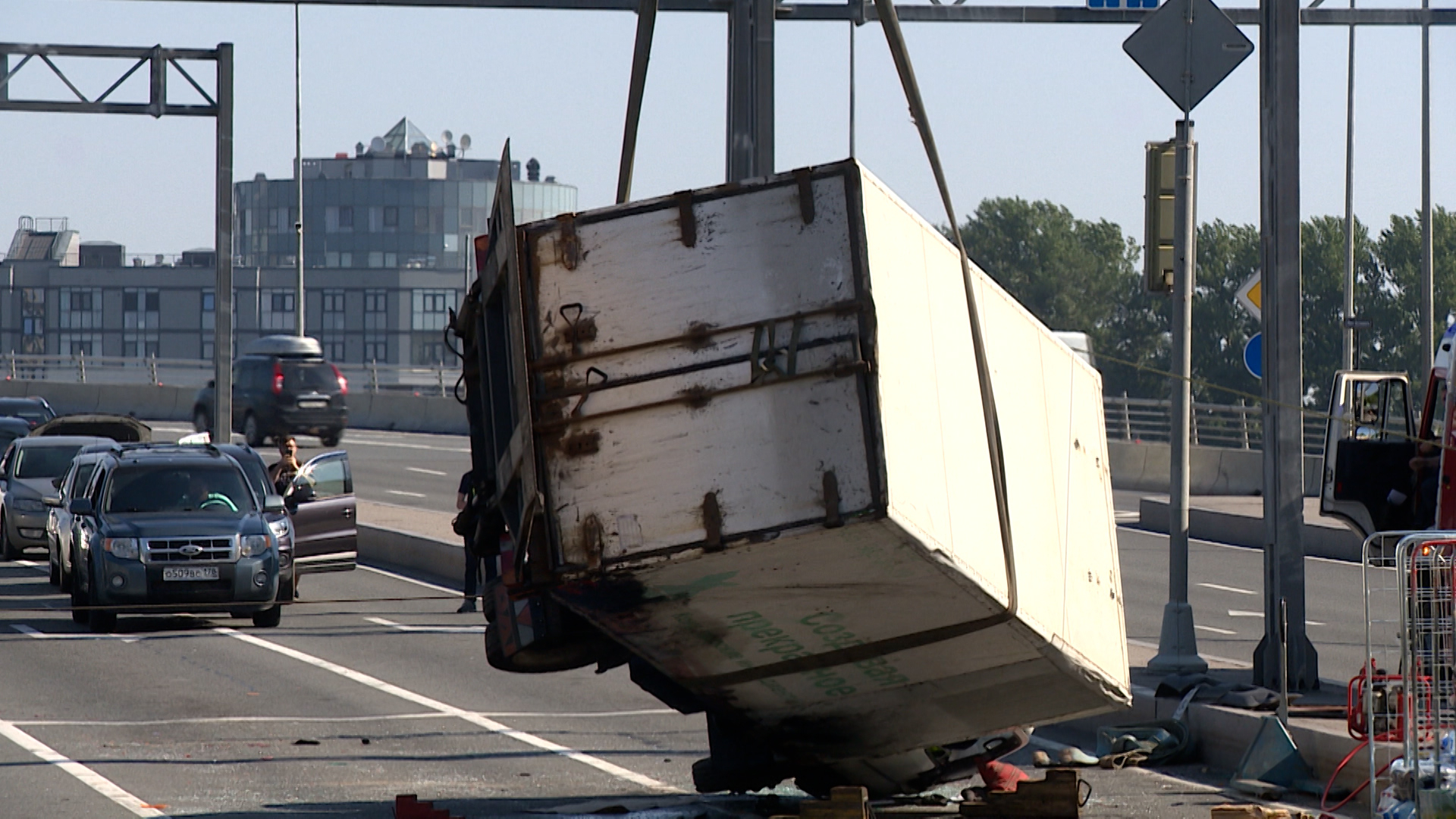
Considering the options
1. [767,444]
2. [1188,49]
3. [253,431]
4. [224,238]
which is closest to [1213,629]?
[1188,49]

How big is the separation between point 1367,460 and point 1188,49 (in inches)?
127

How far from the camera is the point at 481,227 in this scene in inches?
6988

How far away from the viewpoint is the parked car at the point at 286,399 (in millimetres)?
44438

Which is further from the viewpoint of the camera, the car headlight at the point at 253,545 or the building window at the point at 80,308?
the building window at the point at 80,308

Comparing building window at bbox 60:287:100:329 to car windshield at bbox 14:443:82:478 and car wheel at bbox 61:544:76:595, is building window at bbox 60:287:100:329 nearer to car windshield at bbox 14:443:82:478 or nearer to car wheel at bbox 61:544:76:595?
car windshield at bbox 14:443:82:478

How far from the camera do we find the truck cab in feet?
45.3

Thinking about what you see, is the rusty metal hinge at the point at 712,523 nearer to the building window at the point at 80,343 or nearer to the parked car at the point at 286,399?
the parked car at the point at 286,399

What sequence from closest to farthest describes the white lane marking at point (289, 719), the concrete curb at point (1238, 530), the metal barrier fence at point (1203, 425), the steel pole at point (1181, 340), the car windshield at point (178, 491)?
1. the white lane marking at point (289, 719)
2. the steel pole at point (1181, 340)
3. the car windshield at point (178, 491)
4. the concrete curb at point (1238, 530)
5. the metal barrier fence at point (1203, 425)

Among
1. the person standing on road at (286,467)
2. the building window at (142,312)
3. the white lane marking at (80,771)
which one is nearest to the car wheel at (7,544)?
the person standing on road at (286,467)

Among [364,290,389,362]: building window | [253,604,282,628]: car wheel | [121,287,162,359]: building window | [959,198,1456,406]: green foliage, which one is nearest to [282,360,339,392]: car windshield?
[253,604,282,628]: car wheel

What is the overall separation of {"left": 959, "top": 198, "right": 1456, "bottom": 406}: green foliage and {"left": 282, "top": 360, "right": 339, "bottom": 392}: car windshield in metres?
44.1

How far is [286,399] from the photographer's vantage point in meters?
44.4

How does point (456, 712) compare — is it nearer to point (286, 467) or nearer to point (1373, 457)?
point (1373, 457)

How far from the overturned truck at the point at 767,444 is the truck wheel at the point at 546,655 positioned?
184 millimetres
